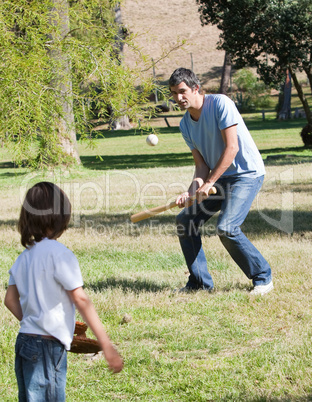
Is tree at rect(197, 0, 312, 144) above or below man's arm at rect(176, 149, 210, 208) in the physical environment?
above

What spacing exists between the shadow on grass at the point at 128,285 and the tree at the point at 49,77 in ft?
8.27

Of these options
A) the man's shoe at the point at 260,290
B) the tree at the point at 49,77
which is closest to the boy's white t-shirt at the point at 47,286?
Answer: the man's shoe at the point at 260,290

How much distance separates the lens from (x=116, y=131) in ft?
160

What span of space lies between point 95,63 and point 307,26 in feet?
54.3

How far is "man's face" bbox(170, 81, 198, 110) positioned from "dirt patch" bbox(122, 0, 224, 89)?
206ft

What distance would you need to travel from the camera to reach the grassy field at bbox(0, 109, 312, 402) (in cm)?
363

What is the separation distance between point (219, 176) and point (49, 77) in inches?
148

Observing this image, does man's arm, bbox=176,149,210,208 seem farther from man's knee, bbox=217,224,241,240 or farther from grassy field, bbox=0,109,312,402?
grassy field, bbox=0,109,312,402

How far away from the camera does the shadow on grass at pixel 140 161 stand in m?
22.4

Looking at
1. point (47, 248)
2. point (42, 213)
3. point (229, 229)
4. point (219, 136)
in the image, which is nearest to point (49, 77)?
point (219, 136)

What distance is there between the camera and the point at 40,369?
8.65 ft

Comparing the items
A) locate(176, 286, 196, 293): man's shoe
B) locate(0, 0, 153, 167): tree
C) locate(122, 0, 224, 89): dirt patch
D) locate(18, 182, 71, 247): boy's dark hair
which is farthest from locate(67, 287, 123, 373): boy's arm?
locate(122, 0, 224, 89): dirt patch

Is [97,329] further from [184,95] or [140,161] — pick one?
[140,161]

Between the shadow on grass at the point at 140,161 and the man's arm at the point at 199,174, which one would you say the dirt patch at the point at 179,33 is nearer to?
the shadow on grass at the point at 140,161
